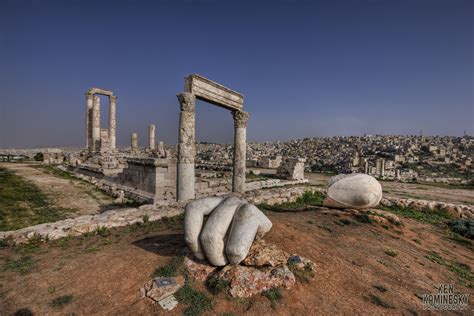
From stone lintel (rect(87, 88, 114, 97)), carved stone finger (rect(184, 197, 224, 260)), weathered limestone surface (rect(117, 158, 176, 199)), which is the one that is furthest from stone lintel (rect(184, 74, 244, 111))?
stone lintel (rect(87, 88, 114, 97))

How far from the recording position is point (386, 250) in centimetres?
541

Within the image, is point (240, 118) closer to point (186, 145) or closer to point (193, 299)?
point (186, 145)

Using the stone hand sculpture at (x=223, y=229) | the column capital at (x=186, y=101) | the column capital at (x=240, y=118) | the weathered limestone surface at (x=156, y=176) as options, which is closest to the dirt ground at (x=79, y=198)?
the weathered limestone surface at (x=156, y=176)

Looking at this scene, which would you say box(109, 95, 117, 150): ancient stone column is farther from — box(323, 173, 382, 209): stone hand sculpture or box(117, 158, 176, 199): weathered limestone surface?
box(323, 173, 382, 209): stone hand sculpture

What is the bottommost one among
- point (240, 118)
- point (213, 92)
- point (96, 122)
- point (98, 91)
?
point (240, 118)

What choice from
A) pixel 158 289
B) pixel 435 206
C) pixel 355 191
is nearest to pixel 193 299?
pixel 158 289

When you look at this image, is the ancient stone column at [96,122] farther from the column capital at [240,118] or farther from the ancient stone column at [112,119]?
the column capital at [240,118]

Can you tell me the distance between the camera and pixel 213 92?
33.3 feet

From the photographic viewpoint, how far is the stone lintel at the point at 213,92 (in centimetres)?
927

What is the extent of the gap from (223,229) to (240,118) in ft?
27.8

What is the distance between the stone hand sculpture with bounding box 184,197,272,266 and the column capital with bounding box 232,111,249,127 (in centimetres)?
789

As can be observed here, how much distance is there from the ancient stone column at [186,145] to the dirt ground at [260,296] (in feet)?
9.49

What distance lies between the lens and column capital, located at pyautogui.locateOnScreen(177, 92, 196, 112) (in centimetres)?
905

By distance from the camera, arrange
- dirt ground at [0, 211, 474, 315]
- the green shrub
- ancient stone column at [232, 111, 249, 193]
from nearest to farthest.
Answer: the green shrub
dirt ground at [0, 211, 474, 315]
ancient stone column at [232, 111, 249, 193]
